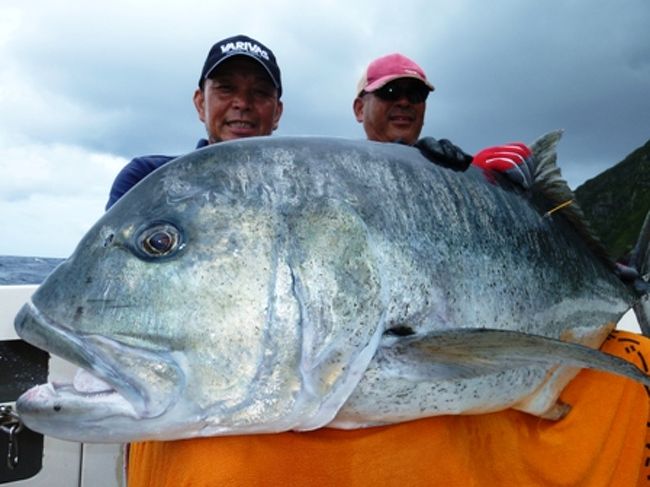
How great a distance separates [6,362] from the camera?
2.97m

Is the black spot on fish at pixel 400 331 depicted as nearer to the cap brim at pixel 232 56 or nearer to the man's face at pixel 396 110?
the cap brim at pixel 232 56

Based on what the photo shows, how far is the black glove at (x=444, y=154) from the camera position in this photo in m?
2.11

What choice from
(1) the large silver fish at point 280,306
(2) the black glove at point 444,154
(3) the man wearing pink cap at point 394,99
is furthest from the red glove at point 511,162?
(3) the man wearing pink cap at point 394,99

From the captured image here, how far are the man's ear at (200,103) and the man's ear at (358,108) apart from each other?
1401 millimetres

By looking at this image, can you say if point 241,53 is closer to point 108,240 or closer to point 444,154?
point 444,154

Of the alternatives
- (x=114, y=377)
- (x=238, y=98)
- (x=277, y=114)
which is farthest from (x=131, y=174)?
(x=114, y=377)

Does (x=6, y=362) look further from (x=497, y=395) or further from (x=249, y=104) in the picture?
(x=497, y=395)

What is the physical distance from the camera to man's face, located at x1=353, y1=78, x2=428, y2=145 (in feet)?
15.2

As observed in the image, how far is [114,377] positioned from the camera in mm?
1463

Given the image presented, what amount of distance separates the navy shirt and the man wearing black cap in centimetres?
34

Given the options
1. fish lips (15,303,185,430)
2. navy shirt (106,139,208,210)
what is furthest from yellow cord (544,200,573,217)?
navy shirt (106,139,208,210)

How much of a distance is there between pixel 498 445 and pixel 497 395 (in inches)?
11.8

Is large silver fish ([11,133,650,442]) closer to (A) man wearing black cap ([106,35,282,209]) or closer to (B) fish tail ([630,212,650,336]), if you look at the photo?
(B) fish tail ([630,212,650,336])

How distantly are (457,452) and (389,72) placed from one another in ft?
11.3
